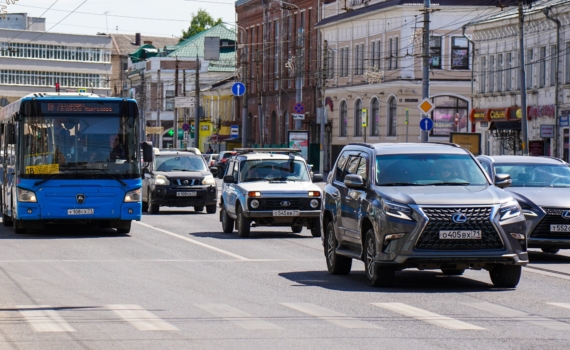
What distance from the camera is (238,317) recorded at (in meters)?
12.2

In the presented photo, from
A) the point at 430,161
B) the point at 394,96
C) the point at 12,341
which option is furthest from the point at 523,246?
the point at 394,96

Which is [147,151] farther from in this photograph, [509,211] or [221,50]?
[221,50]

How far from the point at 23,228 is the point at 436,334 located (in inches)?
639

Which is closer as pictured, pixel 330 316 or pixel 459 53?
pixel 330 316

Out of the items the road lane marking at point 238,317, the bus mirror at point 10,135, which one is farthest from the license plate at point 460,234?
the bus mirror at point 10,135

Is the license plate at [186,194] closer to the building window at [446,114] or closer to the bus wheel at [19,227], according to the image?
the bus wheel at [19,227]

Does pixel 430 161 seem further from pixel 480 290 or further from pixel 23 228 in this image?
pixel 23 228

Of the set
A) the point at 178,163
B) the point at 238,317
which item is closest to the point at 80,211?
the point at 178,163

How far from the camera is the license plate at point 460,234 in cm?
1455

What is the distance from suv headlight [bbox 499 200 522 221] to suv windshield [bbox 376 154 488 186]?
81 centimetres

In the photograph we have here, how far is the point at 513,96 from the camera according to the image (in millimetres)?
58469

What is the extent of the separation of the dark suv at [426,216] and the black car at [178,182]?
59.5 feet

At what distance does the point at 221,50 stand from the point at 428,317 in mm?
115718

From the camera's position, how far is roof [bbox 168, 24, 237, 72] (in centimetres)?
12734
